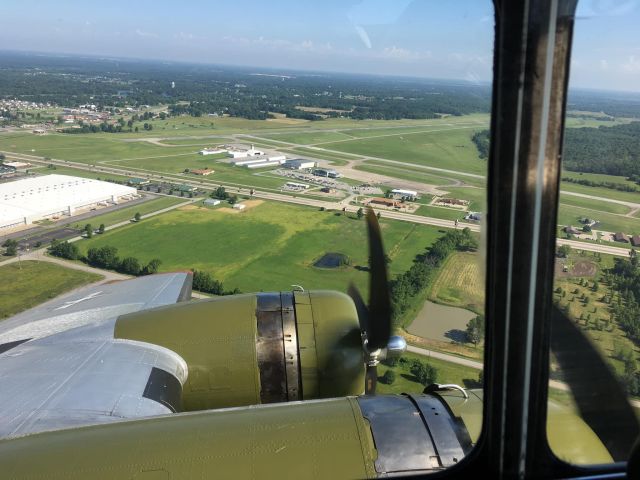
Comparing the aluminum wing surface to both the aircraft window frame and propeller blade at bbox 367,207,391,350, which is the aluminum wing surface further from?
the aircraft window frame

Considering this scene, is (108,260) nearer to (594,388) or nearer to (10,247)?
(10,247)

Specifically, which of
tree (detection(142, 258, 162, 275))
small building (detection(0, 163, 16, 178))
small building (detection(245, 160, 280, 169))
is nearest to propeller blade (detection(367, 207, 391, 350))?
tree (detection(142, 258, 162, 275))

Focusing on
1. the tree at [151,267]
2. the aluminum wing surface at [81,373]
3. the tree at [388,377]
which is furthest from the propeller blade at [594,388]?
the tree at [151,267]

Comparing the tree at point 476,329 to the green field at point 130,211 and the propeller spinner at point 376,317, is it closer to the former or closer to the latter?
the propeller spinner at point 376,317

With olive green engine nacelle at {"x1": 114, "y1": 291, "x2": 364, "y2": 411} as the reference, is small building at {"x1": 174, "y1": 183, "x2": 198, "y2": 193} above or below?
below

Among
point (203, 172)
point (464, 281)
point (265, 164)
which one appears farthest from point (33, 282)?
point (265, 164)

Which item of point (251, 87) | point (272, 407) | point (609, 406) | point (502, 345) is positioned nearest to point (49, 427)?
point (272, 407)
